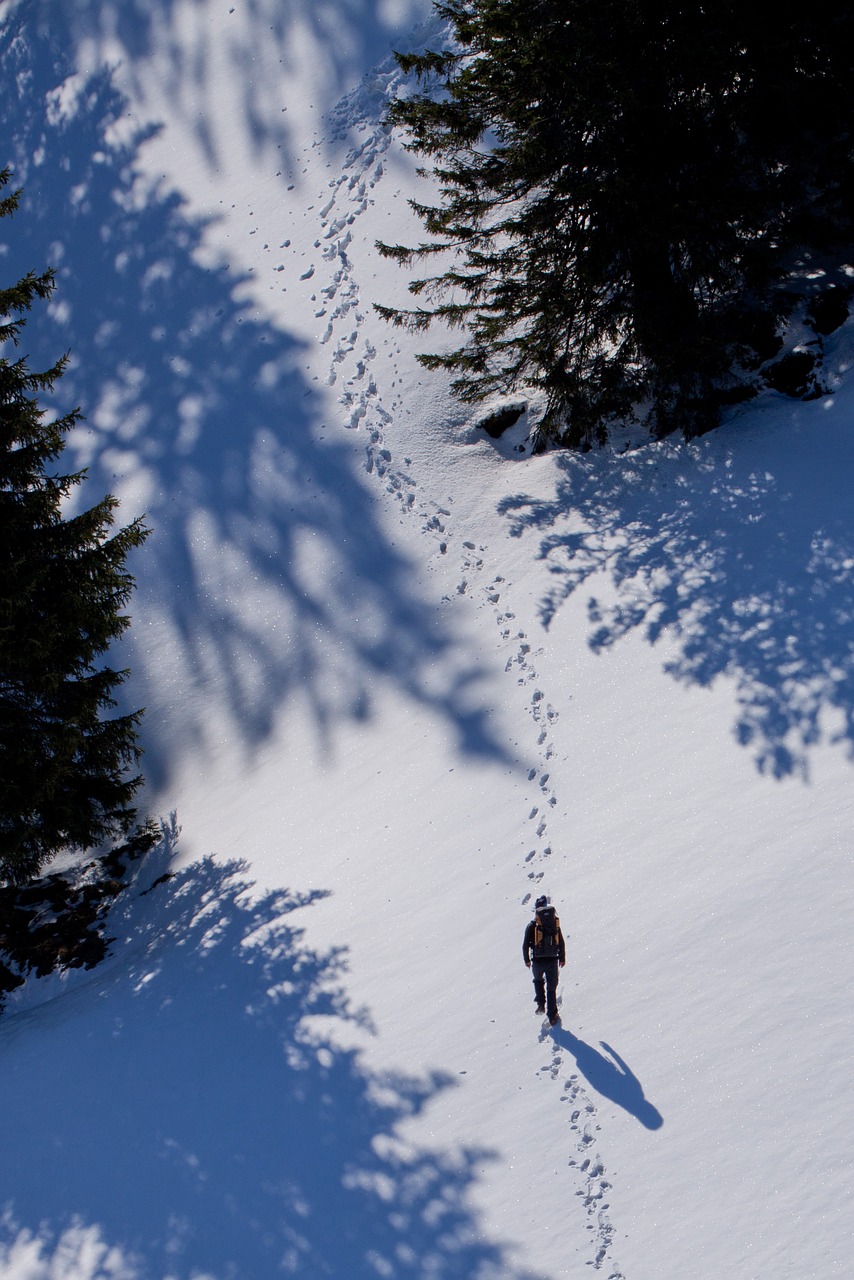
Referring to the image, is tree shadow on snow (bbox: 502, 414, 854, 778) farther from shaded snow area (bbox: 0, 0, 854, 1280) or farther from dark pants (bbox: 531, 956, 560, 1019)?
dark pants (bbox: 531, 956, 560, 1019)

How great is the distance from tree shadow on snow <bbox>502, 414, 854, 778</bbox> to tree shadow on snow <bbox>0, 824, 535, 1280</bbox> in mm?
A: 5446

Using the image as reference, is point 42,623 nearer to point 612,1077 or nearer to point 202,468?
point 612,1077

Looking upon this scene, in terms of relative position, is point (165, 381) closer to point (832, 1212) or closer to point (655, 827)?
point (655, 827)

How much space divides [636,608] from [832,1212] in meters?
8.31

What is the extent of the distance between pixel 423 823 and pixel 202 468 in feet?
35.9

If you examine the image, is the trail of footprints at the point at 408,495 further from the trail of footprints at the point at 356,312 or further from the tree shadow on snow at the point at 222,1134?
the tree shadow on snow at the point at 222,1134

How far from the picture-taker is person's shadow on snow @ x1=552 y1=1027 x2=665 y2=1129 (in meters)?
7.46

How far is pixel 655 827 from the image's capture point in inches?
396

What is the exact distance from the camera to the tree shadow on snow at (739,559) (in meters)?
10.6

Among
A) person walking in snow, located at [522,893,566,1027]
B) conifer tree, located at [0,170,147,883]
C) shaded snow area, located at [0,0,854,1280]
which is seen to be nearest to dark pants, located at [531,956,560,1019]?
person walking in snow, located at [522,893,566,1027]

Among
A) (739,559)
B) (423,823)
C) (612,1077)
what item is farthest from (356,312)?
(612,1077)

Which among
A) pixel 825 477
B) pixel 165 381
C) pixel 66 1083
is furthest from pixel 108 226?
pixel 66 1083

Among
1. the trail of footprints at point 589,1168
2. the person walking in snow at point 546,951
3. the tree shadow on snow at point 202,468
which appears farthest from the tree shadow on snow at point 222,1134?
the tree shadow on snow at point 202,468

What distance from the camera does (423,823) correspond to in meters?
12.3
